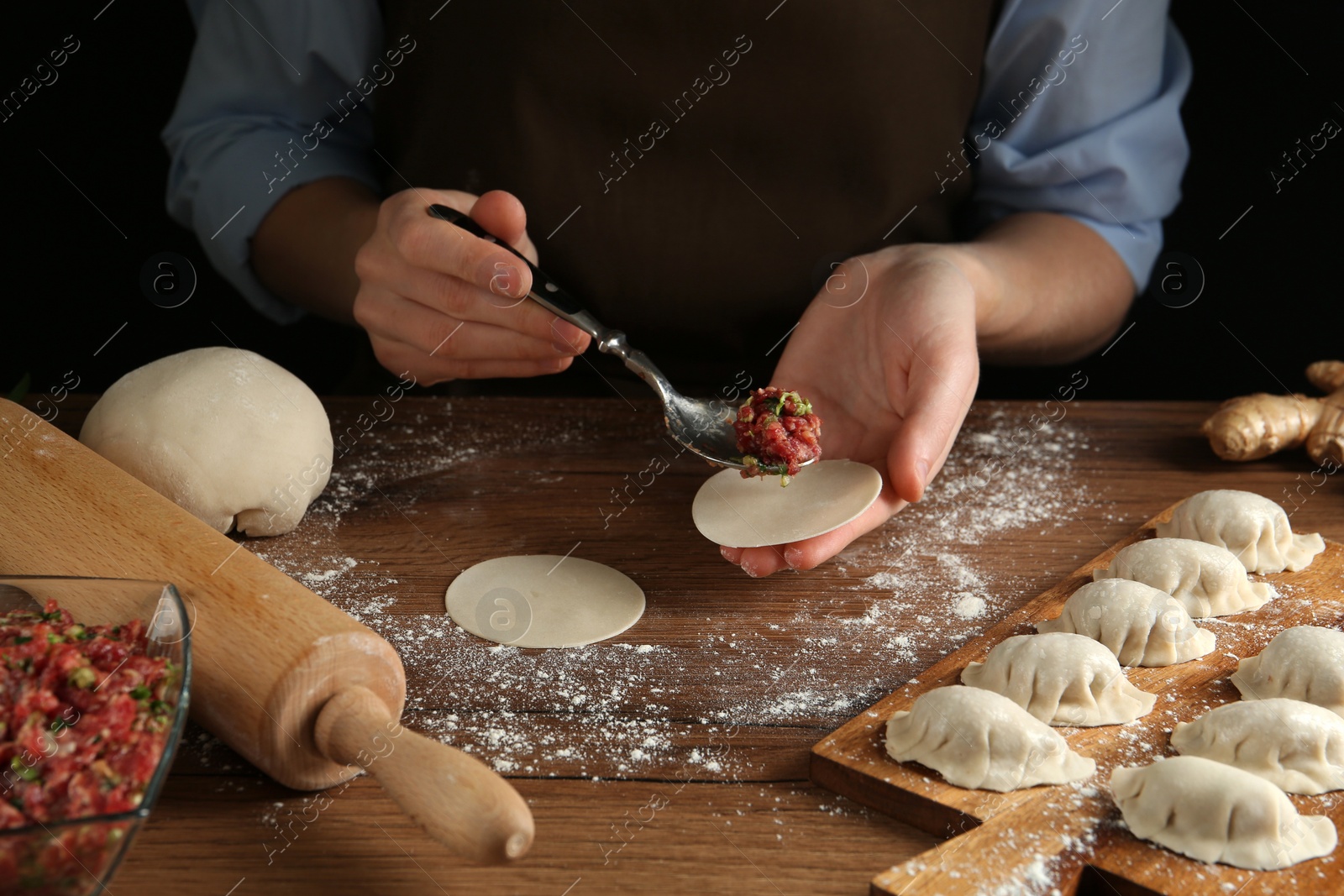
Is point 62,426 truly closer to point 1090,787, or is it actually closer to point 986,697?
point 986,697

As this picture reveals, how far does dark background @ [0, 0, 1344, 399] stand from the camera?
2316mm

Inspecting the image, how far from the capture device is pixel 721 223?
2025 mm

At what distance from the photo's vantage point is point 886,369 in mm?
1628

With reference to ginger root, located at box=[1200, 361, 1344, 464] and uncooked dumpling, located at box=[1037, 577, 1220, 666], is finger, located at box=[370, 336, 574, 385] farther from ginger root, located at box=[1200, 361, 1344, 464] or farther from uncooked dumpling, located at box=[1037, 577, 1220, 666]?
ginger root, located at box=[1200, 361, 1344, 464]

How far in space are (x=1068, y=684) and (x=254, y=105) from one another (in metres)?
1.90

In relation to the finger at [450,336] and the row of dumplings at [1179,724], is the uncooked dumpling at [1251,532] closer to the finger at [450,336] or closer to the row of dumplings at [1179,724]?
the row of dumplings at [1179,724]

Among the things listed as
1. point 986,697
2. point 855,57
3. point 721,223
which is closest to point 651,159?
point 721,223

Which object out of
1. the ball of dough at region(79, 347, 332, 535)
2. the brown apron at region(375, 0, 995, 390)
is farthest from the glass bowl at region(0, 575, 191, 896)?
the brown apron at region(375, 0, 995, 390)

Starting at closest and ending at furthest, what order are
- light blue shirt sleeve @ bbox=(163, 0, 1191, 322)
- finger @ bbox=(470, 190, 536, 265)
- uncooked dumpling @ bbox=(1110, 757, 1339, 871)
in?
uncooked dumpling @ bbox=(1110, 757, 1339, 871)
finger @ bbox=(470, 190, 536, 265)
light blue shirt sleeve @ bbox=(163, 0, 1191, 322)

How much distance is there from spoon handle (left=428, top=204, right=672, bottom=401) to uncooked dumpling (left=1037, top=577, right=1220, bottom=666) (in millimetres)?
→ 684

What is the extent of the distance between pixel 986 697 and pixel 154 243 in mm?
2402

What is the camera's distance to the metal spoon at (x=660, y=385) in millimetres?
1529

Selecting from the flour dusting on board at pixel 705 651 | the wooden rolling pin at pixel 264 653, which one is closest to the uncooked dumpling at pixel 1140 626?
the flour dusting on board at pixel 705 651

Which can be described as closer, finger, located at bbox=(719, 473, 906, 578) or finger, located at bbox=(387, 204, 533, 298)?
finger, located at bbox=(719, 473, 906, 578)
